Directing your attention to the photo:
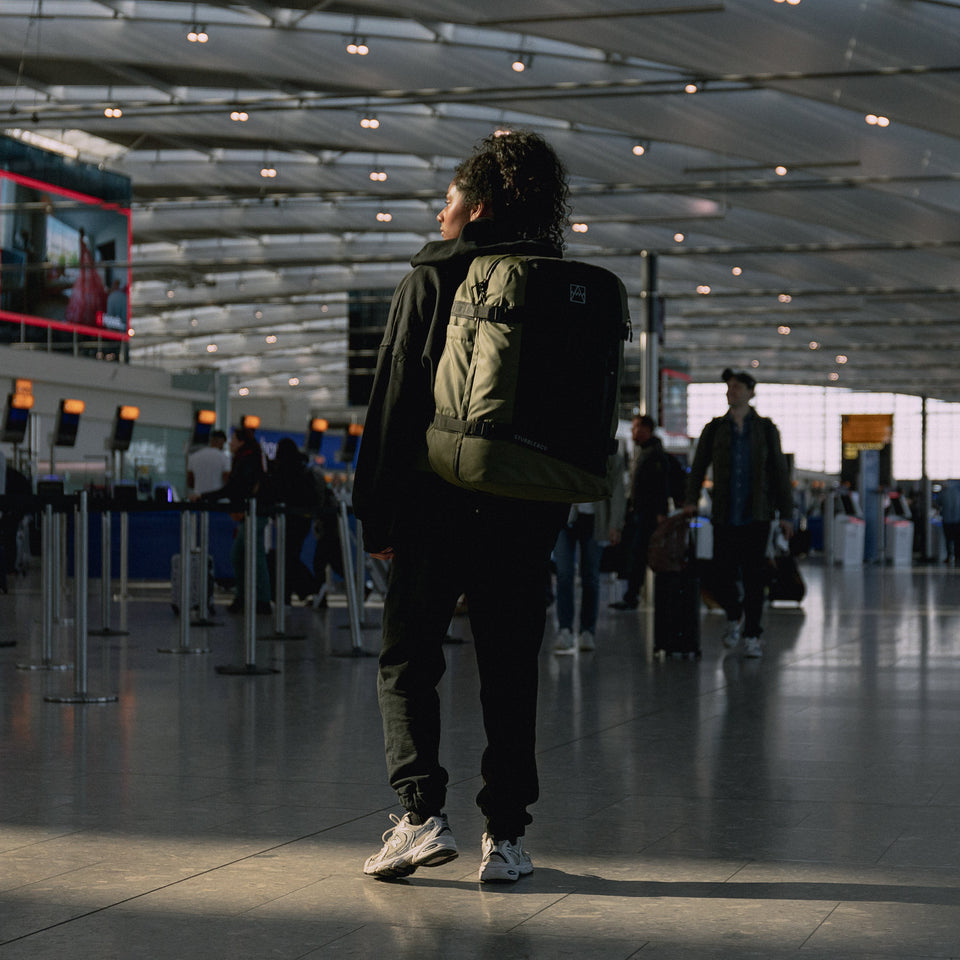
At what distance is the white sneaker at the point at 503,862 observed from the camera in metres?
2.92

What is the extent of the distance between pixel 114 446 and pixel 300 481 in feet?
19.9

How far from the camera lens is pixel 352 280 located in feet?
123

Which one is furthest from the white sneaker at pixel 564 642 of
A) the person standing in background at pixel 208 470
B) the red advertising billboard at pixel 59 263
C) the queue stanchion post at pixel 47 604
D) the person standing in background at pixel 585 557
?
the red advertising billboard at pixel 59 263

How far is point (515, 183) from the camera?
3125 mm

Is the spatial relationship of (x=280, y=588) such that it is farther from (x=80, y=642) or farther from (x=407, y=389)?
(x=407, y=389)

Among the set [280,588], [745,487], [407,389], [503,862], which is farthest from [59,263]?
[503,862]

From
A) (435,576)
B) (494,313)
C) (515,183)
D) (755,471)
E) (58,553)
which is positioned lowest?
(58,553)

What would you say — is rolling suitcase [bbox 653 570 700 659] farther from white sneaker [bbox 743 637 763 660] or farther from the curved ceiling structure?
the curved ceiling structure

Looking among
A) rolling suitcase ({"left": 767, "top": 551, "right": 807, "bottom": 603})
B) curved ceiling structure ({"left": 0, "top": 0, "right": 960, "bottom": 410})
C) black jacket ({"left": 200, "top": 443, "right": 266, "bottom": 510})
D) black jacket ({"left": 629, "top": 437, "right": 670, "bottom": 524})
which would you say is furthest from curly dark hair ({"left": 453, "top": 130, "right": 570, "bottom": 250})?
curved ceiling structure ({"left": 0, "top": 0, "right": 960, "bottom": 410})

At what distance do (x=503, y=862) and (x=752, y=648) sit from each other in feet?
18.3

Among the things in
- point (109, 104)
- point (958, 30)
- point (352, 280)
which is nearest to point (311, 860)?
point (958, 30)

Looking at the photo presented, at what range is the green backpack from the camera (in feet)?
9.41

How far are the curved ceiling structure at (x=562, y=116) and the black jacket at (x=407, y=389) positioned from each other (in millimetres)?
12130

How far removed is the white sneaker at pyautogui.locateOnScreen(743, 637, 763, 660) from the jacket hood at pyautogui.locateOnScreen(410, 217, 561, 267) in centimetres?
556
